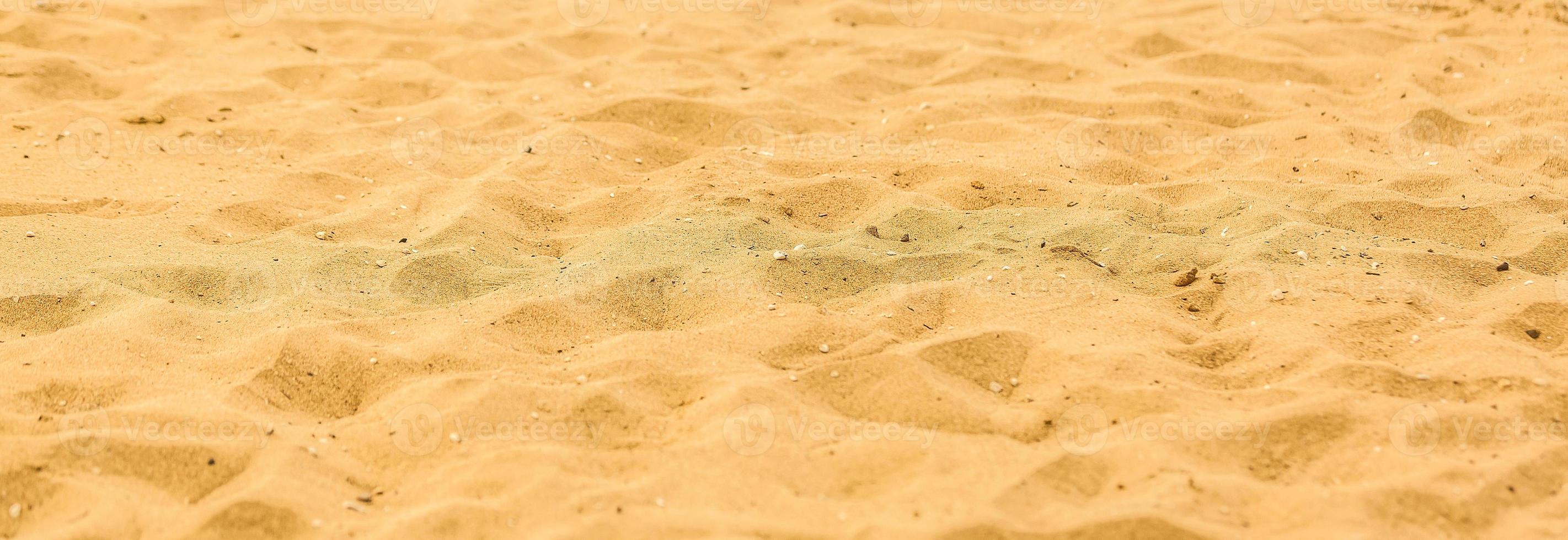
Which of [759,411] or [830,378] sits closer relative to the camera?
[759,411]

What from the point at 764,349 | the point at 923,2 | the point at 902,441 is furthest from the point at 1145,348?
the point at 923,2

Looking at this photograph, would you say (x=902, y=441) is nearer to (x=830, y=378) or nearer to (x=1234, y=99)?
(x=830, y=378)

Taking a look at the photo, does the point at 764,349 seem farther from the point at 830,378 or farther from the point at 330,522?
the point at 330,522

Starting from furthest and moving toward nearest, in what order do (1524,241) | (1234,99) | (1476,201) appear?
(1234,99)
(1476,201)
(1524,241)

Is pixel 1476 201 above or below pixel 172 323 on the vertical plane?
above

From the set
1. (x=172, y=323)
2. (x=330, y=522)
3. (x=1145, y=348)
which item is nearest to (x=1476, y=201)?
(x=1145, y=348)

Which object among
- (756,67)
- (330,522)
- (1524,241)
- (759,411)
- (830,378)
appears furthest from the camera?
(756,67)
